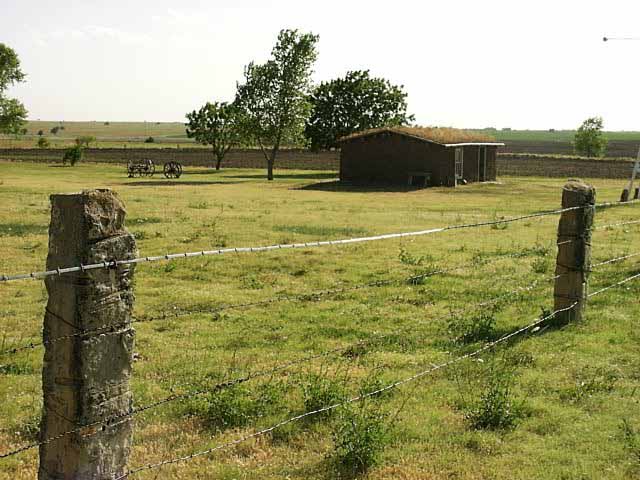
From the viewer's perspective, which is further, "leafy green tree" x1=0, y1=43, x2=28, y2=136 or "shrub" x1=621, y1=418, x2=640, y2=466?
"leafy green tree" x1=0, y1=43, x2=28, y2=136

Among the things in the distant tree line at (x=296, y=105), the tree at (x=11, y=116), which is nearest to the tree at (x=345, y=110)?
the distant tree line at (x=296, y=105)

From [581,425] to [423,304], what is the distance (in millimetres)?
4866

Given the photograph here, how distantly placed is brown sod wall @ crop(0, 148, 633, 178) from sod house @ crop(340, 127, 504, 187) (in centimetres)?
1364

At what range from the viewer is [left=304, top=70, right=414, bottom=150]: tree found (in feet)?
208

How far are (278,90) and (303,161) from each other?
83.9 feet

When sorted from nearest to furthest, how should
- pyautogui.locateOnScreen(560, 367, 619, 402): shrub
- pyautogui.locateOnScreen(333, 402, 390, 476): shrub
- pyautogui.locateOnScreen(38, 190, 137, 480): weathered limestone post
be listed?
pyautogui.locateOnScreen(38, 190, 137, 480): weathered limestone post < pyautogui.locateOnScreen(333, 402, 390, 476): shrub < pyautogui.locateOnScreen(560, 367, 619, 402): shrub

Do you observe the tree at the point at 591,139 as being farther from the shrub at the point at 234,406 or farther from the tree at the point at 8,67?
the shrub at the point at 234,406

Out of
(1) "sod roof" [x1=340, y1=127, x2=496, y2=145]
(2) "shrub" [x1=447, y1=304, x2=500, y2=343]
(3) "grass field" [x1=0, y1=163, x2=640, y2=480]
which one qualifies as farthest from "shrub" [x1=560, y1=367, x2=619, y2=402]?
(1) "sod roof" [x1=340, y1=127, x2=496, y2=145]

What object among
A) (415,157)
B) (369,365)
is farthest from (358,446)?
(415,157)

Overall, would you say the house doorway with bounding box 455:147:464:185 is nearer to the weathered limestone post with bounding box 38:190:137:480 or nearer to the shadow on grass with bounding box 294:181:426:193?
the shadow on grass with bounding box 294:181:426:193

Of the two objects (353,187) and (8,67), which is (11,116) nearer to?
(8,67)

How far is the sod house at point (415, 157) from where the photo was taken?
4338 centimetres

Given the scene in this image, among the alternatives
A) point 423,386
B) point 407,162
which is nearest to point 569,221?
point 423,386

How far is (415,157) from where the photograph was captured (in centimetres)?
4412
